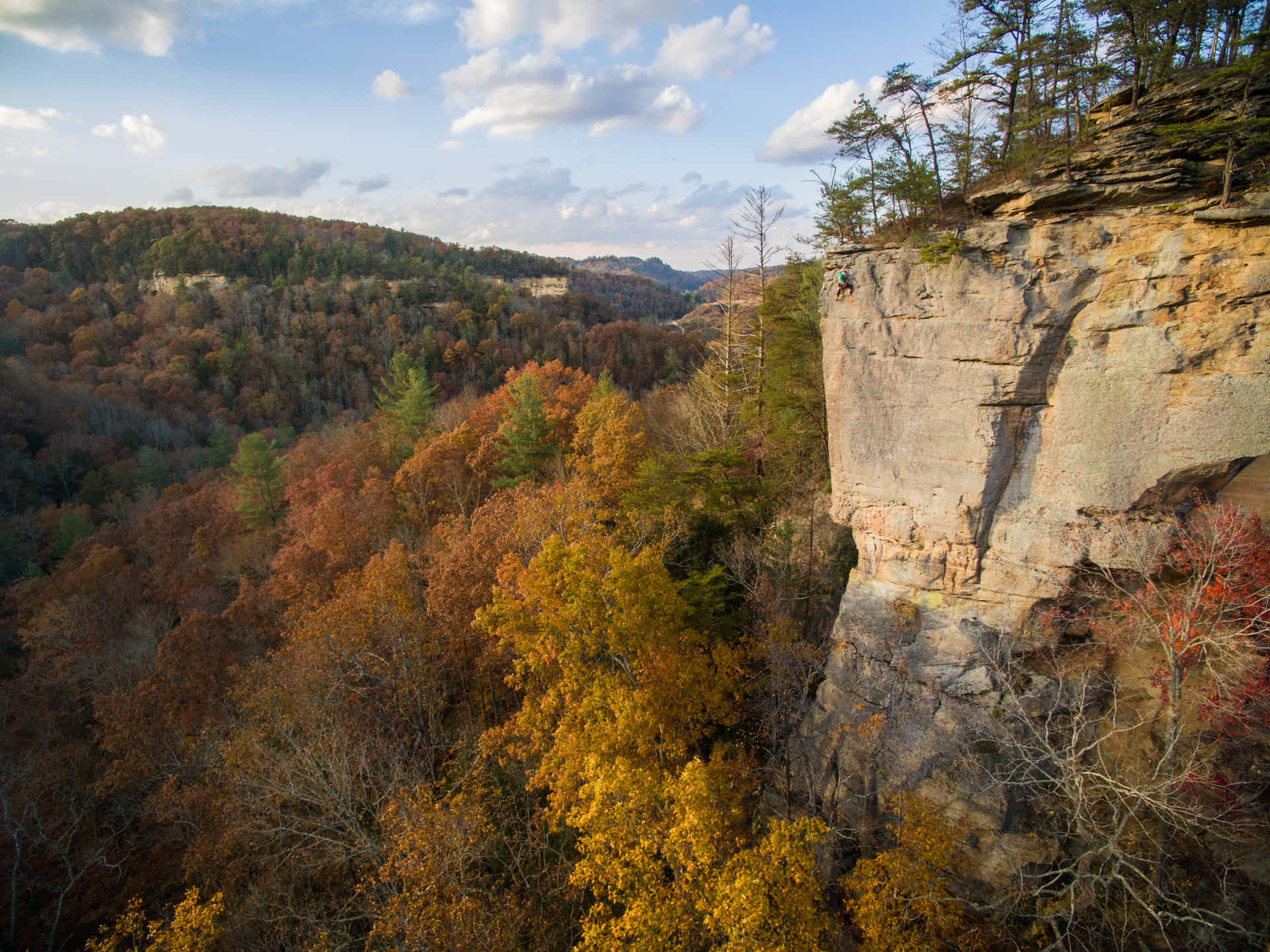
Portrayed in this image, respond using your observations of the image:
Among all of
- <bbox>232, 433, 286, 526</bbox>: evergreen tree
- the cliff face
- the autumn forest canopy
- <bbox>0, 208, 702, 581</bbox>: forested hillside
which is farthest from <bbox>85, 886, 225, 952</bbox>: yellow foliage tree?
<bbox>0, 208, 702, 581</bbox>: forested hillside

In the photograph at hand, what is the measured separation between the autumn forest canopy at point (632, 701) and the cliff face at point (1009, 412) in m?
0.54

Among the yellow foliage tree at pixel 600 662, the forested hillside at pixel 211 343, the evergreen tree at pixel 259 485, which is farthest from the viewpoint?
the forested hillside at pixel 211 343

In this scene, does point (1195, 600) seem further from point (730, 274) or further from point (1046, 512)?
point (730, 274)

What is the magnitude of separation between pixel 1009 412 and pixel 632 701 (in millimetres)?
9236

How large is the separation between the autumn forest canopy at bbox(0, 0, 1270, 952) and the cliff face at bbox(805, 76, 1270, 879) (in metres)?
0.54

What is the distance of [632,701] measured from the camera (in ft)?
34.8

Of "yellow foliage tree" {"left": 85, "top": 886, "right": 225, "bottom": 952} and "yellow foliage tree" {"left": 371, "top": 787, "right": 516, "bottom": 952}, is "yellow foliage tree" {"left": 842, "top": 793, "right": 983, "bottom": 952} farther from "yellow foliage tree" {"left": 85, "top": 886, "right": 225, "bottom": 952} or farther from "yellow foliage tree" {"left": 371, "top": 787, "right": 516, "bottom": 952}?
"yellow foliage tree" {"left": 85, "top": 886, "right": 225, "bottom": 952}

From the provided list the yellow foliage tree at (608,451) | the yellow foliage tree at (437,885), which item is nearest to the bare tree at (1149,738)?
the yellow foliage tree at (437,885)

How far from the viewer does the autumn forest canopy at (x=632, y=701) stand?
8.95 m

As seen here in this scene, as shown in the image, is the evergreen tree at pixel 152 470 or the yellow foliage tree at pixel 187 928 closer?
the yellow foliage tree at pixel 187 928

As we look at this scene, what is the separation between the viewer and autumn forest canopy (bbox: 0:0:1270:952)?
895 centimetres

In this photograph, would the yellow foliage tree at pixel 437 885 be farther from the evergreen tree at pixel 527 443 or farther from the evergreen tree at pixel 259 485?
the evergreen tree at pixel 259 485

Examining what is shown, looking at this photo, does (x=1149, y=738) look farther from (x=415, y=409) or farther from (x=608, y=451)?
(x=415, y=409)

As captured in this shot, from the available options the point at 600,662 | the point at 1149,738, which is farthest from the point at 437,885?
the point at 1149,738
